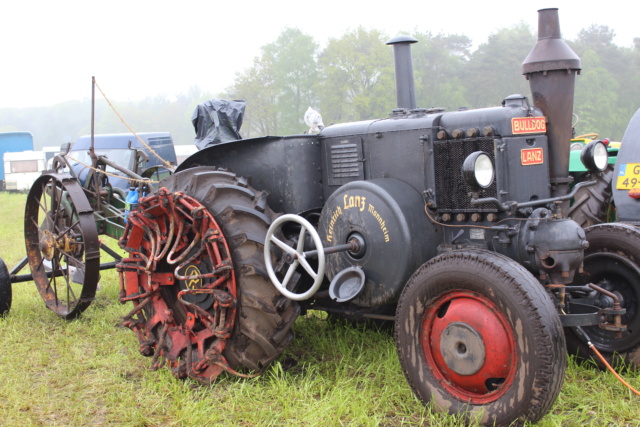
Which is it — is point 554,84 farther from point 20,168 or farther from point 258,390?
point 20,168

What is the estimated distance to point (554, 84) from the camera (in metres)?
3.90

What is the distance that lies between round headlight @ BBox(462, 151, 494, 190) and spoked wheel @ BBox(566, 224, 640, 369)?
1.09m

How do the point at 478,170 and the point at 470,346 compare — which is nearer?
the point at 470,346

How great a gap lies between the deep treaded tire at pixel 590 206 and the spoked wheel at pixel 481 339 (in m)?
3.11

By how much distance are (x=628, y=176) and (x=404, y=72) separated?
219 centimetres

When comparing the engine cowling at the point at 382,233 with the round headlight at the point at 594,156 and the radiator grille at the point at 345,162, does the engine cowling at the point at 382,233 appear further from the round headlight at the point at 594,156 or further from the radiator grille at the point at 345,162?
the round headlight at the point at 594,156

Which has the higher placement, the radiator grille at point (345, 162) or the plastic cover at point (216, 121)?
the plastic cover at point (216, 121)

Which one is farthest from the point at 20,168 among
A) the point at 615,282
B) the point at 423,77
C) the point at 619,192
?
the point at 615,282

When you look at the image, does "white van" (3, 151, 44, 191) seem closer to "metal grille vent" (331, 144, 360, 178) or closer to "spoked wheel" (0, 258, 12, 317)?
"spoked wheel" (0, 258, 12, 317)

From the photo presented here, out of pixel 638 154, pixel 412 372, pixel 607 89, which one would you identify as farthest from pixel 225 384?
pixel 607 89

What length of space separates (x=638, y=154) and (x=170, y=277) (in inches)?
159

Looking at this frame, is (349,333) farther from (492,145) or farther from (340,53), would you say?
(340,53)

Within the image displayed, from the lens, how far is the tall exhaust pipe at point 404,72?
200 inches

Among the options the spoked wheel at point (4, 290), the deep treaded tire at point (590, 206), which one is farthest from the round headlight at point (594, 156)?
the spoked wheel at point (4, 290)
